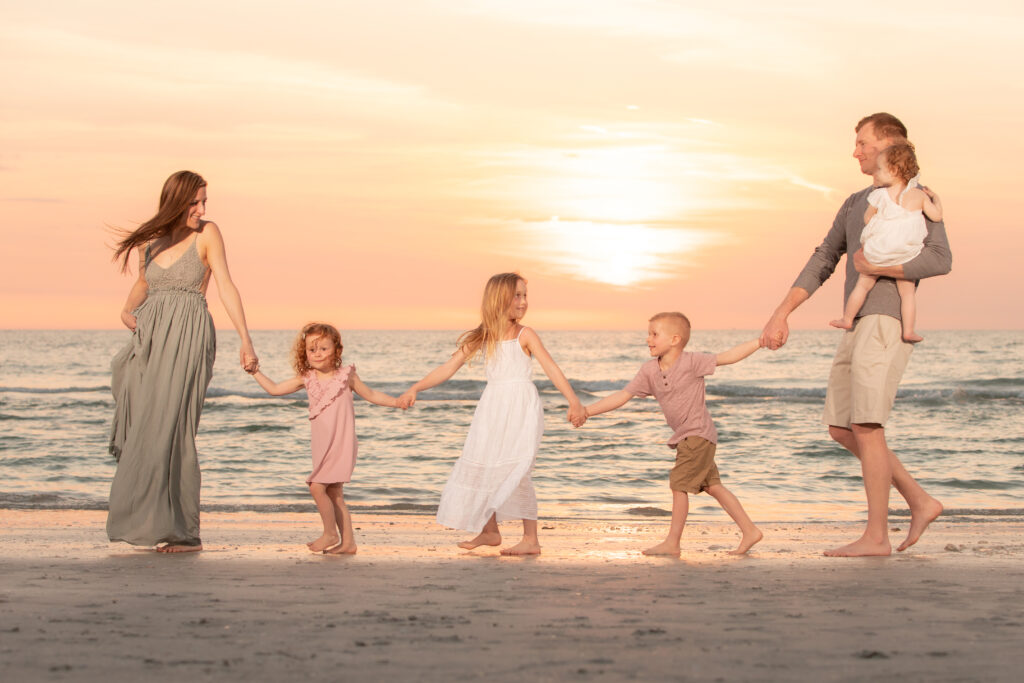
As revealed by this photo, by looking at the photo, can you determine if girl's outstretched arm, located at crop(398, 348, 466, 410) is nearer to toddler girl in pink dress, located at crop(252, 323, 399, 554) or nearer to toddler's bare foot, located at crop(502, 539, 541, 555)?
toddler girl in pink dress, located at crop(252, 323, 399, 554)

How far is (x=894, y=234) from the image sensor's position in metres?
5.58

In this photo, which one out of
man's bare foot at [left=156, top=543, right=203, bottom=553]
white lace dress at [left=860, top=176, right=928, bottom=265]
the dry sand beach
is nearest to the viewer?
the dry sand beach

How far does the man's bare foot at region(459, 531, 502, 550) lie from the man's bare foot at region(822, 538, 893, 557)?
181 cm

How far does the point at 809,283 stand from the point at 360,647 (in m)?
3.73

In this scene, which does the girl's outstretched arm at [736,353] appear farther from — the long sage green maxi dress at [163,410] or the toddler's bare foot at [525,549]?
the long sage green maxi dress at [163,410]

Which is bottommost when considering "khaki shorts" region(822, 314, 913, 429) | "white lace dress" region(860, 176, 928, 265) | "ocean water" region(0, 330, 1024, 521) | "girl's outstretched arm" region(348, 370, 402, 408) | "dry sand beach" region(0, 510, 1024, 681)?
"ocean water" region(0, 330, 1024, 521)

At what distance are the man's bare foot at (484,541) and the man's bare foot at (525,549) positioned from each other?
23 centimetres

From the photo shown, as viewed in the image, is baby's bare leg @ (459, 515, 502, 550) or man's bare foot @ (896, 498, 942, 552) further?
baby's bare leg @ (459, 515, 502, 550)

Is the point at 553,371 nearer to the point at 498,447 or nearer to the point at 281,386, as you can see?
the point at 498,447

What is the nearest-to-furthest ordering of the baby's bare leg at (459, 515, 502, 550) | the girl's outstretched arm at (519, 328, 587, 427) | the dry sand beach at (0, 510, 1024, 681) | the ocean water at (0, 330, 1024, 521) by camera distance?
the dry sand beach at (0, 510, 1024, 681) → the girl's outstretched arm at (519, 328, 587, 427) → the baby's bare leg at (459, 515, 502, 550) → the ocean water at (0, 330, 1024, 521)

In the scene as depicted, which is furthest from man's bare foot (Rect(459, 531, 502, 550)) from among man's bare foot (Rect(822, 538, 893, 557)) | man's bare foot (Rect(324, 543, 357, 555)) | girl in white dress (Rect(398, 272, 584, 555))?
man's bare foot (Rect(822, 538, 893, 557))

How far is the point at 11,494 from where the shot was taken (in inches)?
369

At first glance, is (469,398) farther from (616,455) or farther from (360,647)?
(360,647)

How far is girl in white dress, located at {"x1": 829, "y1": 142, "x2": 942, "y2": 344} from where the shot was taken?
5.58 meters
